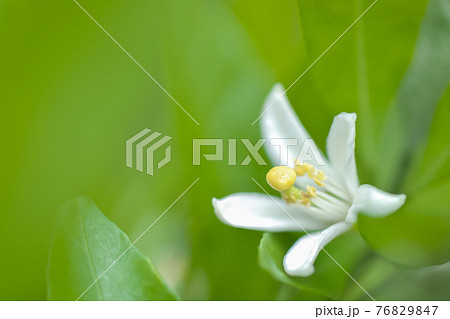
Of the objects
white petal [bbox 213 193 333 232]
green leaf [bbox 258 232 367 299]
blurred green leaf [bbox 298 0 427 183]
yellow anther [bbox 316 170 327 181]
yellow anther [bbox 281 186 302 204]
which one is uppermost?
blurred green leaf [bbox 298 0 427 183]

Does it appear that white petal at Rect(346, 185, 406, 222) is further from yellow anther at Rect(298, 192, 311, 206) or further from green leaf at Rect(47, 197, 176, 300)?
green leaf at Rect(47, 197, 176, 300)

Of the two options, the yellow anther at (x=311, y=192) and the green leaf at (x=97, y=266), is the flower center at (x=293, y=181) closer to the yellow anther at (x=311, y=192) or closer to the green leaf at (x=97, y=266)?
the yellow anther at (x=311, y=192)

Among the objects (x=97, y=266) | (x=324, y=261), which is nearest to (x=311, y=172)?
(x=324, y=261)

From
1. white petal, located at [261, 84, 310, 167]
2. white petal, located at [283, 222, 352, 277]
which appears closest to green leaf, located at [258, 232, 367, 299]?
white petal, located at [283, 222, 352, 277]

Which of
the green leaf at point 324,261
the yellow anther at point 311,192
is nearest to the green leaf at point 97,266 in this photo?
the green leaf at point 324,261

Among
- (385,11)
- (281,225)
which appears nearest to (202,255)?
(281,225)

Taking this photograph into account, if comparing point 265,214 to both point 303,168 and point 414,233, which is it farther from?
point 414,233
